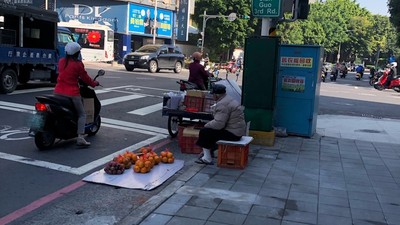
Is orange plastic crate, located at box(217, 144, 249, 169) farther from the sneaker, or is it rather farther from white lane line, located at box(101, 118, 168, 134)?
white lane line, located at box(101, 118, 168, 134)

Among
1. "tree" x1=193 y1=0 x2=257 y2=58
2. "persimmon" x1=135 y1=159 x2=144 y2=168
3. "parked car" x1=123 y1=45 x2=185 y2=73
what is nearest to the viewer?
"persimmon" x1=135 y1=159 x2=144 y2=168

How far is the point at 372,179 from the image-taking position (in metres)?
6.77

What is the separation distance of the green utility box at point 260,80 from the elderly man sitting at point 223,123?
192 cm

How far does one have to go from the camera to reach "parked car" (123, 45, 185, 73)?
27844 mm

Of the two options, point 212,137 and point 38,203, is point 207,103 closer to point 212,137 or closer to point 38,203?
point 212,137

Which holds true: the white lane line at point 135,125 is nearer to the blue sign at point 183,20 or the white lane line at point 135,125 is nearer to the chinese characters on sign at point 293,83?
the chinese characters on sign at point 293,83

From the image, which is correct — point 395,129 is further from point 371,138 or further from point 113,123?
point 113,123

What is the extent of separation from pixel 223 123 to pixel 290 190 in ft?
5.03

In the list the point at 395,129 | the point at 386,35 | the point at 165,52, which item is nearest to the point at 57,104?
the point at 395,129

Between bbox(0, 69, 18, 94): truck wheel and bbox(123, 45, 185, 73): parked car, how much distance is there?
14.4 m

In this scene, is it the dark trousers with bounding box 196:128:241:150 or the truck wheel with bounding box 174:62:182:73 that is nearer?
the dark trousers with bounding box 196:128:241:150

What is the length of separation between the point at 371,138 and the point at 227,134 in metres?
5.05

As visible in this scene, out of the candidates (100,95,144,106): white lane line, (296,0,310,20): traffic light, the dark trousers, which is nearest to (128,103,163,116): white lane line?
(100,95,144,106): white lane line

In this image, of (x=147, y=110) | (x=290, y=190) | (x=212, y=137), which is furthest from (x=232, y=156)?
(x=147, y=110)
